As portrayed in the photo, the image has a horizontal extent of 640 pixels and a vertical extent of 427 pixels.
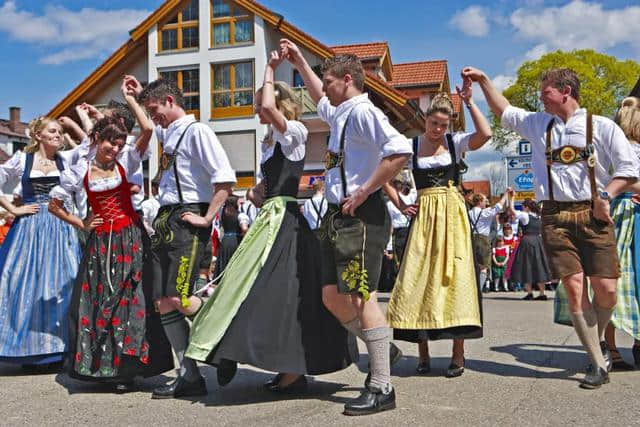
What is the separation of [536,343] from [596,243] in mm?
2322

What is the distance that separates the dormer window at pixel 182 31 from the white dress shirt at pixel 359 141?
27.7 m

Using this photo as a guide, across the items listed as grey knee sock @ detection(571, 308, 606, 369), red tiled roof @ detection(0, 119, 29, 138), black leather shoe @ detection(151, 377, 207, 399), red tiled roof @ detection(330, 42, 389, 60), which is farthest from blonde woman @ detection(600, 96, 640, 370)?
red tiled roof @ detection(0, 119, 29, 138)

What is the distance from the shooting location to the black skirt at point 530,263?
13.5 m

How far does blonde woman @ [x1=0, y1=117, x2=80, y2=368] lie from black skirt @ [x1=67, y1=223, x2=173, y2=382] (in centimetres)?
62

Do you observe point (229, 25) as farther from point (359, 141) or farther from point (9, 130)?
point (9, 130)

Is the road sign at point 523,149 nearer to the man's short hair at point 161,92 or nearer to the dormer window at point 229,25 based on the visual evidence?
the dormer window at point 229,25

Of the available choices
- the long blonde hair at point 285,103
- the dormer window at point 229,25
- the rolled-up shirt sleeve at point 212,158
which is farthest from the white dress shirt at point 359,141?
the dormer window at point 229,25

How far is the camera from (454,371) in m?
5.07

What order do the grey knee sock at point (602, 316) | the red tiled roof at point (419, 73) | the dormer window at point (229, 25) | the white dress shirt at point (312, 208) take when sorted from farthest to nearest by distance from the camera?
the red tiled roof at point (419, 73) < the dormer window at point (229, 25) < the white dress shirt at point (312, 208) < the grey knee sock at point (602, 316)

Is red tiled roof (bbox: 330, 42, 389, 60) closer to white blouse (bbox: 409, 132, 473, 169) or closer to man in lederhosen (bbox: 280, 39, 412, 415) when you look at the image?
white blouse (bbox: 409, 132, 473, 169)

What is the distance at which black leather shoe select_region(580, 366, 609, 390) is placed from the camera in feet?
15.0

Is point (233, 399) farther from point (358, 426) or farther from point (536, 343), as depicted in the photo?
point (536, 343)

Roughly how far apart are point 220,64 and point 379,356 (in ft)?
90.6

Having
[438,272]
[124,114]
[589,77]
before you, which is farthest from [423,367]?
[589,77]
